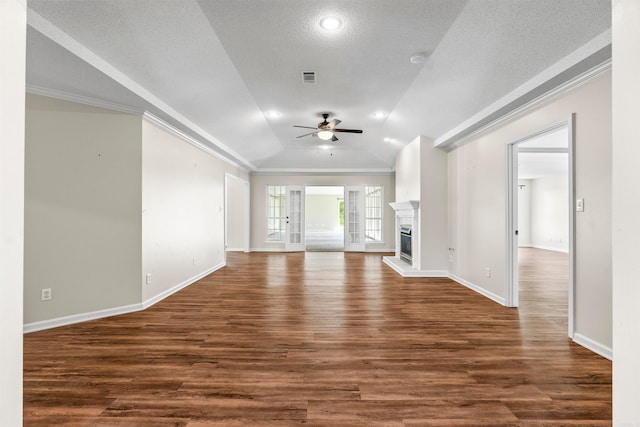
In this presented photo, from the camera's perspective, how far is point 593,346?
102 inches

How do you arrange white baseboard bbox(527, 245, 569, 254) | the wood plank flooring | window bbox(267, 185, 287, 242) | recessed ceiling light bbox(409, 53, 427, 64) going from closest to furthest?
the wood plank flooring < recessed ceiling light bbox(409, 53, 427, 64) < white baseboard bbox(527, 245, 569, 254) < window bbox(267, 185, 287, 242)

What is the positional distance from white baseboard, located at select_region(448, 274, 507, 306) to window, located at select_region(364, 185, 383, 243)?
3.89 meters

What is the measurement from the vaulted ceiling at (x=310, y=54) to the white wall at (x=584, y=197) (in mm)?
259

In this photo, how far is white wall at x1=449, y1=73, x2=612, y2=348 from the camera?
2.53 metres

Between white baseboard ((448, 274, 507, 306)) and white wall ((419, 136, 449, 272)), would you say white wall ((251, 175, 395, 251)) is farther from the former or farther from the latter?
white baseboard ((448, 274, 507, 306))

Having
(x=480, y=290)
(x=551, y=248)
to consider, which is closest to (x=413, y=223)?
(x=480, y=290)

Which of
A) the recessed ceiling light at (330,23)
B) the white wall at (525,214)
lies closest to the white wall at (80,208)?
the recessed ceiling light at (330,23)

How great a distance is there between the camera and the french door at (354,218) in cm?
927

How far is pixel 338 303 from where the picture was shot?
393 cm

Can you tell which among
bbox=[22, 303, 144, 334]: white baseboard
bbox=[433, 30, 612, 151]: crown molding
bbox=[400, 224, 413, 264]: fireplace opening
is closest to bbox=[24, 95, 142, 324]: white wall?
bbox=[22, 303, 144, 334]: white baseboard

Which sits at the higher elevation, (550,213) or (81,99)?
(81,99)

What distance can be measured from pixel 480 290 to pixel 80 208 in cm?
532

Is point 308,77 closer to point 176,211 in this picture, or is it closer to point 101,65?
point 101,65

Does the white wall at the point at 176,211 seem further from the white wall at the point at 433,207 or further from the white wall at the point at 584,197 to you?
the white wall at the point at 584,197
